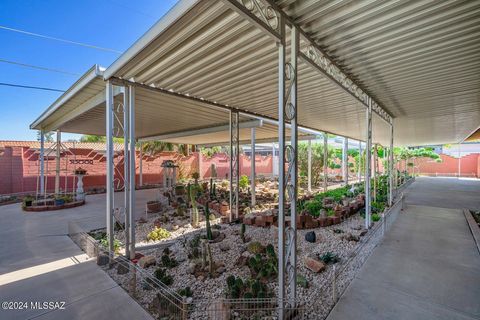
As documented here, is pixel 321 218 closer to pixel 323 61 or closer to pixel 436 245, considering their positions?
pixel 436 245

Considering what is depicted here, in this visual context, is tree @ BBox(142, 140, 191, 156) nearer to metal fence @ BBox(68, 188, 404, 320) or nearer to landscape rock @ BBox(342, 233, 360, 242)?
metal fence @ BBox(68, 188, 404, 320)

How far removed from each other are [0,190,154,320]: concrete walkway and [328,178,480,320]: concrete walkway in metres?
2.50

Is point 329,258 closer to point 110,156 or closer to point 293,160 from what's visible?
point 293,160

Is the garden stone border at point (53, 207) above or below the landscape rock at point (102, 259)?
below

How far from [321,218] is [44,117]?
939 centimetres

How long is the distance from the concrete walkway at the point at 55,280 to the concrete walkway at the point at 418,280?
2.50 meters

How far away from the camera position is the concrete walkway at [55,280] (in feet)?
8.15

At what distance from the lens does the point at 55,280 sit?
10.4 feet

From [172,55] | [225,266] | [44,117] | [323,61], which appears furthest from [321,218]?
[44,117]

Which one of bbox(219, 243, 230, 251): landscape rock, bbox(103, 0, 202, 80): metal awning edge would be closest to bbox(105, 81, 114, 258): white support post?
bbox(103, 0, 202, 80): metal awning edge

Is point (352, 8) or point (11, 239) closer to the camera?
point (352, 8)

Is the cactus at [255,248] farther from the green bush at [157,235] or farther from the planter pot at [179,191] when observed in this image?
the planter pot at [179,191]

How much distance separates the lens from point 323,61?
138 inches

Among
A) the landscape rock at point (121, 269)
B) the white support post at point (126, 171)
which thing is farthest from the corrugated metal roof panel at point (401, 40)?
the landscape rock at point (121, 269)
